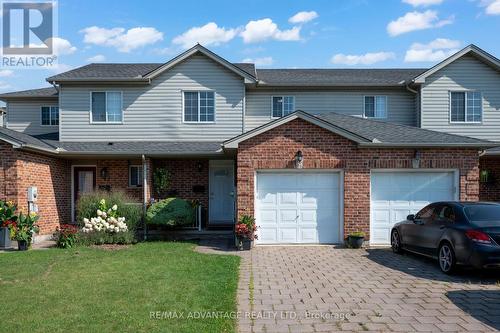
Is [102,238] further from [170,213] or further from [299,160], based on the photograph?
[299,160]

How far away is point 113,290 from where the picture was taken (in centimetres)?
722

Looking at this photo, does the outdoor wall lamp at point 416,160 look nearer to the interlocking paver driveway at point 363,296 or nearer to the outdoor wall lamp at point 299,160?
the interlocking paver driveway at point 363,296

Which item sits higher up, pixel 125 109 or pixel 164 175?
pixel 125 109

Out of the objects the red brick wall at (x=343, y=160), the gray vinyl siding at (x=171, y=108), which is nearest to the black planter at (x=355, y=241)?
the red brick wall at (x=343, y=160)

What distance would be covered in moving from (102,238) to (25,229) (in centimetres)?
224

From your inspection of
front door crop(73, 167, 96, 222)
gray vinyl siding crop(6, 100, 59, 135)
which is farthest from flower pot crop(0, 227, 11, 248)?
gray vinyl siding crop(6, 100, 59, 135)

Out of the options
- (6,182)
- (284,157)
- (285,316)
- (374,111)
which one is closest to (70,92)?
(6,182)

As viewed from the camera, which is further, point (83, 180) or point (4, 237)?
point (83, 180)

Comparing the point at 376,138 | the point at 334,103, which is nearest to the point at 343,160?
the point at 376,138

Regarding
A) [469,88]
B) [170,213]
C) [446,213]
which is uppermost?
[469,88]

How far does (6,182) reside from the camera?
41.3ft

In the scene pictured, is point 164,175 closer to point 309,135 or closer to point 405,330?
point 309,135

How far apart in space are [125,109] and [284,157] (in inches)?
310

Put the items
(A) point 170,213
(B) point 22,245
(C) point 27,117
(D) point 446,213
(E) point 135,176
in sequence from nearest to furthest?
(D) point 446,213 → (B) point 22,245 → (A) point 170,213 → (E) point 135,176 → (C) point 27,117
